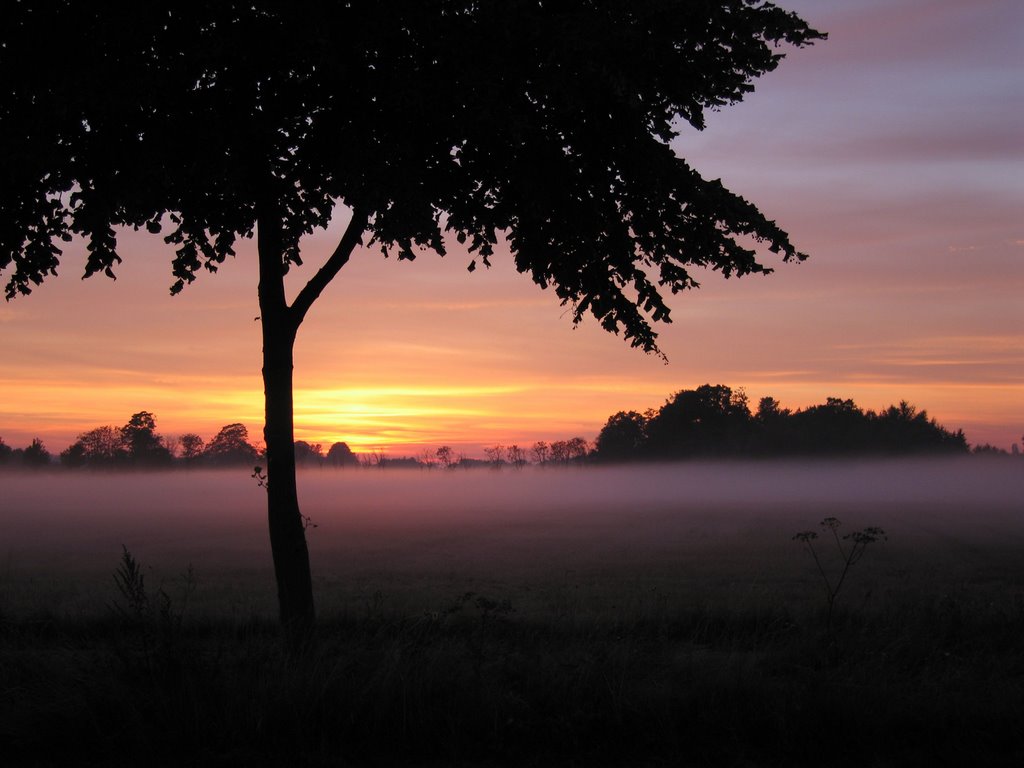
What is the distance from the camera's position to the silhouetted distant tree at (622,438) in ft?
455

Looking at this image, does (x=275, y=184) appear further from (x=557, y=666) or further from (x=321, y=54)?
(x=557, y=666)

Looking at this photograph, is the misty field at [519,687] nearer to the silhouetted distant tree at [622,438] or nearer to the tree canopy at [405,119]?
the tree canopy at [405,119]

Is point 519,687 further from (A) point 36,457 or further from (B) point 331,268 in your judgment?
(A) point 36,457

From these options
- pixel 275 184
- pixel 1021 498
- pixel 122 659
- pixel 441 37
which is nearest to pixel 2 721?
pixel 122 659

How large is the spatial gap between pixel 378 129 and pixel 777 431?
124233 mm

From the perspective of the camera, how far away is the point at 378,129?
7.55 meters

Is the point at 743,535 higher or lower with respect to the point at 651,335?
lower

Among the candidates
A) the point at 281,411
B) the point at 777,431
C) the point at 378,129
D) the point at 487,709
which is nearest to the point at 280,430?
the point at 281,411

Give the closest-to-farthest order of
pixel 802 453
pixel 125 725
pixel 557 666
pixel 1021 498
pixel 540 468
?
1. pixel 125 725
2. pixel 557 666
3. pixel 1021 498
4. pixel 802 453
5. pixel 540 468

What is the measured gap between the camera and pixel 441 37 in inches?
281

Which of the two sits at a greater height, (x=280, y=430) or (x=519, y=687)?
(x=280, y=430)

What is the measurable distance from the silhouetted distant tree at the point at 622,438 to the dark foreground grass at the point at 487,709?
13224 cm

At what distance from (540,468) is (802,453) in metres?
68.4

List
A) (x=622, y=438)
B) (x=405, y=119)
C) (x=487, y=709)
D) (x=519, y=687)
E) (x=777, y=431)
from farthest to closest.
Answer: (x=622, y=438) → (x=777, y=431) → (x=405, y=119) → (x=519, y=687) → (x=487, y=709)
